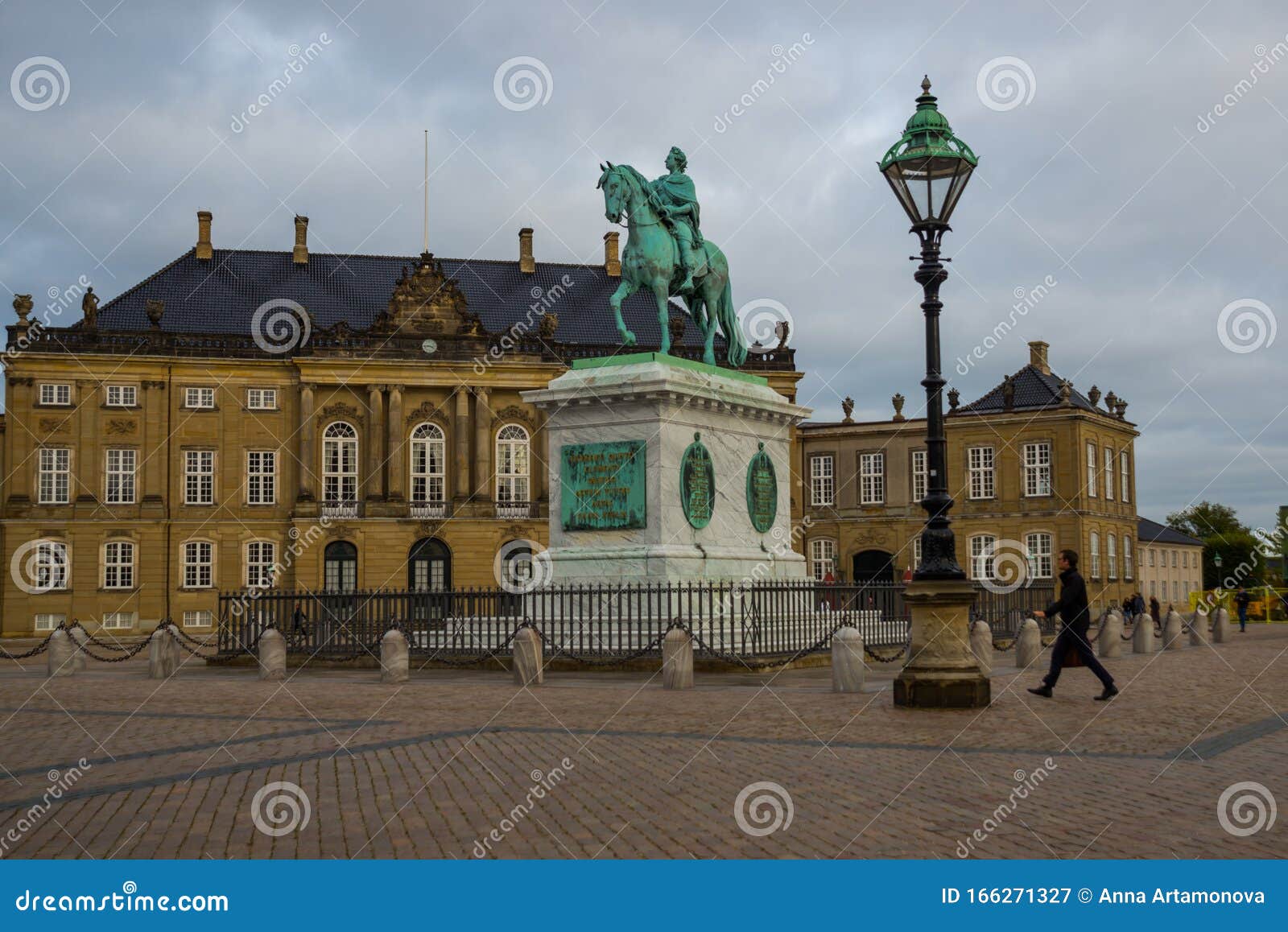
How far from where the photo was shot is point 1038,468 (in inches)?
2368

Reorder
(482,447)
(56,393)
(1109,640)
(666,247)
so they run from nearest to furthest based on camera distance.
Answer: (666,247), (1109,640), (56,393), (482,447)

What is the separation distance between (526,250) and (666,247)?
46055mm

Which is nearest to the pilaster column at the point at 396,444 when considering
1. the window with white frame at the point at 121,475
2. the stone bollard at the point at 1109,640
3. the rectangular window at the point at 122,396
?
the window with white frame at the point at 121,475

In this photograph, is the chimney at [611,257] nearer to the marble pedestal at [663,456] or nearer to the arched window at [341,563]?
the arched window at [341,563]

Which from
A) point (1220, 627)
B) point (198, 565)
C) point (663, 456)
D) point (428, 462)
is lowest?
point (1220, 627)

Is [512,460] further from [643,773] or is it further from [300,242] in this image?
[643,773]

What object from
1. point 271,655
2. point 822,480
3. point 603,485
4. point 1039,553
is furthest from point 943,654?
point 822,480

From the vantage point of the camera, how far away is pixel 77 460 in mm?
54156

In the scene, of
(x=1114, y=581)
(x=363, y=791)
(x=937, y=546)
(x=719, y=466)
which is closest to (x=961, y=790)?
(x=363, y=791)

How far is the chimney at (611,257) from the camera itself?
66.1 meters

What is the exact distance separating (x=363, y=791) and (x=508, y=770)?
1152 millimetres

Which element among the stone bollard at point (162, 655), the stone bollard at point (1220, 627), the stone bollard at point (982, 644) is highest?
the stone bollard at point (982, 644)

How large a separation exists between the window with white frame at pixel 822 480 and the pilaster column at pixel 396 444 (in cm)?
2079

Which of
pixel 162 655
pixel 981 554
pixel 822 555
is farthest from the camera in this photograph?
pixel 822 555
